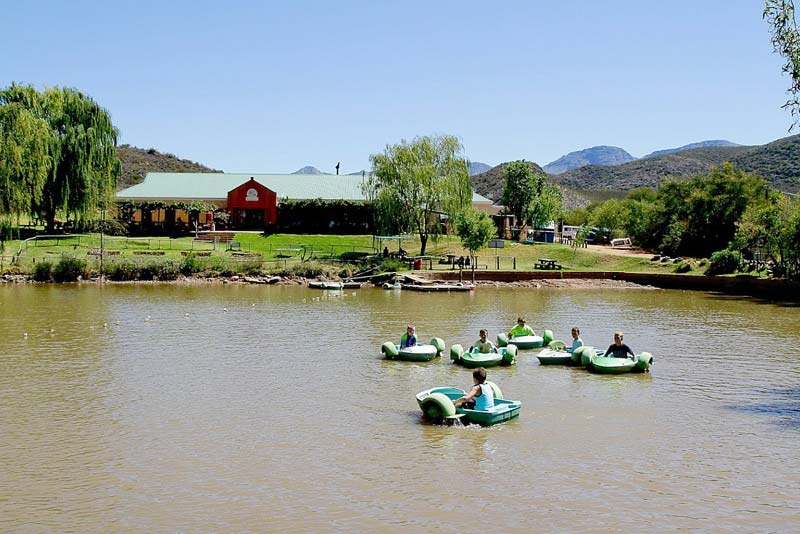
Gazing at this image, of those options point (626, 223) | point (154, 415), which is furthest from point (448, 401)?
point (626, 223)

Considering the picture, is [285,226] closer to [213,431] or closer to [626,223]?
[626,223]

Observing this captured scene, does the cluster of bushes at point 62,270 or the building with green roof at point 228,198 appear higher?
the building with green roof at point 228,198

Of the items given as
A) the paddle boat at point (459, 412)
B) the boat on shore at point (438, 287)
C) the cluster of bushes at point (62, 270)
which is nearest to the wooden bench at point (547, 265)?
the boat on shore at point (438, 287)

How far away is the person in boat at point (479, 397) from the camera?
62.7ft

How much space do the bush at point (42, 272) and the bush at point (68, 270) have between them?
11.9 inches

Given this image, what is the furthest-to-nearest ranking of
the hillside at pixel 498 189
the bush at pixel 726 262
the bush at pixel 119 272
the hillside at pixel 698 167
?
the hillside at pixel 698 167 < the hillside at pixel 498 189 < the bush at pixel 119 272 < the bush at pixel 726 262

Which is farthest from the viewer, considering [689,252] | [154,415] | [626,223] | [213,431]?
[626,223]

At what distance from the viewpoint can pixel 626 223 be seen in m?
75.3

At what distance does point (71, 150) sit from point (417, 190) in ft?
83.9

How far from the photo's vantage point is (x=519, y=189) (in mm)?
86438

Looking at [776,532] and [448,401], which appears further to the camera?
[448,401]

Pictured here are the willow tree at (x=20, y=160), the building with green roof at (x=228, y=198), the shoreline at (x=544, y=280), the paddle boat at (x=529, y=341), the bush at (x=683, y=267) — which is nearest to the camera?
the paddle boat at (x=529, y=341)

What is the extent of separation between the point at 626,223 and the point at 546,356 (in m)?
51.0

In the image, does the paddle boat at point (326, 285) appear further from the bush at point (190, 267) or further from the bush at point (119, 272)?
the bush at point (119, 272)
